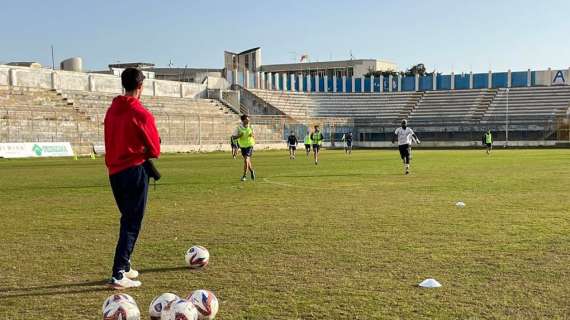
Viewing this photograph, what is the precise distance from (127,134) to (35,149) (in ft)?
120

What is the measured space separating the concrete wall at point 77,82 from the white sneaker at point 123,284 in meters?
45.6

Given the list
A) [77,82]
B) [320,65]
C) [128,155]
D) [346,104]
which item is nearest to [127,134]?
[128,155]

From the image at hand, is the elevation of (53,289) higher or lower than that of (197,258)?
lower

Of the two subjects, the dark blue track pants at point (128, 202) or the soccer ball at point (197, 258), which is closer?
the dark blue track pants at point (128, 202)

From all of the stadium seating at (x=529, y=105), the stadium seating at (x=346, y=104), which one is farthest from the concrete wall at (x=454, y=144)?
the stadium seating at (x=346, y=104)

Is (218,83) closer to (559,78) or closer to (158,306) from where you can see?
(559,78)

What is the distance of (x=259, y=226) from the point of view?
9.48 meters

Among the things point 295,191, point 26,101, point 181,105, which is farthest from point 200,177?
point 181,105

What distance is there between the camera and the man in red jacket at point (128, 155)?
5938 millimetres

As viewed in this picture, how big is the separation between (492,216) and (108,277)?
671 centimetres

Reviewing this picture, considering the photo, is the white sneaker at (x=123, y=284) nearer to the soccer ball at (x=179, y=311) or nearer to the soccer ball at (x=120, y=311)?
the soccer ball at (x=120, y=311)

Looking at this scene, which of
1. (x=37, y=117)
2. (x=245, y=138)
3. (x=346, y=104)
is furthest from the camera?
(x=346, y=104)

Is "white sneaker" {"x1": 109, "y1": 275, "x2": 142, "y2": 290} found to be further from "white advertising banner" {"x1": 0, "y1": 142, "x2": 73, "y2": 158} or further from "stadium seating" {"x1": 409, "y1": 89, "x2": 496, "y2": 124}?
"stadium seating" {"x1": 409, "y1": 89, "x2": 496, "y2": 124}

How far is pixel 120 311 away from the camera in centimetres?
463
